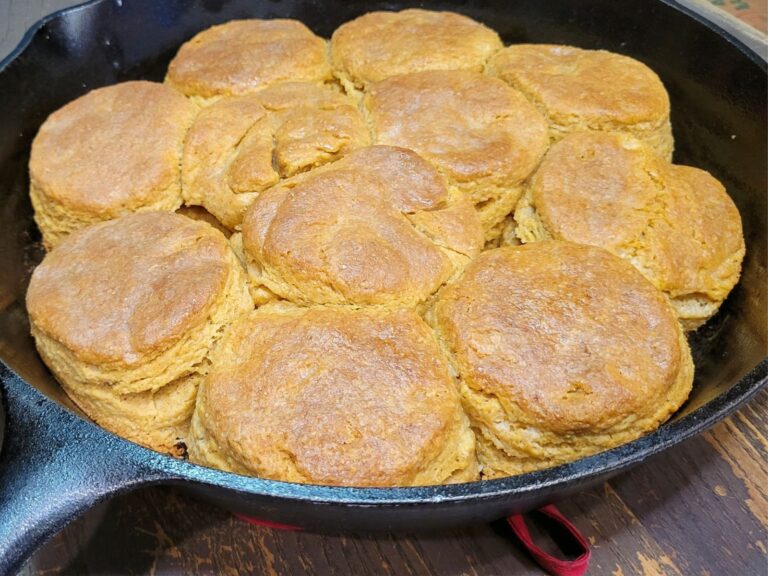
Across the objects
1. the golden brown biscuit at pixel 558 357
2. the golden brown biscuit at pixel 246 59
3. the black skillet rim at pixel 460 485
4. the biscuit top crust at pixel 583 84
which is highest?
the golden brown biscuit at pixel 246 59

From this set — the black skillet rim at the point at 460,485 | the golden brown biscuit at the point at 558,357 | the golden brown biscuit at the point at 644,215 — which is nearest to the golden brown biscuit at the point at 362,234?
the golden brown biscuit at the point at 558,357

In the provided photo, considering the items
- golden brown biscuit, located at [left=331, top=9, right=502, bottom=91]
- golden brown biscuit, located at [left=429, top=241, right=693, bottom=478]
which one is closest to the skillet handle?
golden brown biscuit, located at [left=429, top=241, right=693, bottom=478]

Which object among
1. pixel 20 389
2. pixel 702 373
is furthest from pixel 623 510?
pixel 20 389

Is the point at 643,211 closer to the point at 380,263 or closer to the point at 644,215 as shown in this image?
the point at 644,215

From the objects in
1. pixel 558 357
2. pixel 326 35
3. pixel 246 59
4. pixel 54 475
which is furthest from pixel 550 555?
pixel 326 35

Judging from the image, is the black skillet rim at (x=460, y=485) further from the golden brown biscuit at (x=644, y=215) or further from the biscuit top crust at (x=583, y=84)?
the biscuit top crust at (x=583, y=84)

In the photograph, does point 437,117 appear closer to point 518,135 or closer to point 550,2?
point 518,135
